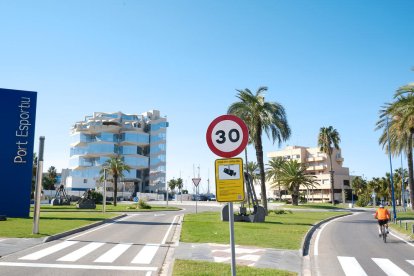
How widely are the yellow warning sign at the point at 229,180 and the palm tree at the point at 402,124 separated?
26324 millimetres

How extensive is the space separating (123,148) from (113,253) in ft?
317

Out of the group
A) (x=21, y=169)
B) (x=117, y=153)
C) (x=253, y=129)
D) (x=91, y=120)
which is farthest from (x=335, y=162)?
(x=21, y=169)

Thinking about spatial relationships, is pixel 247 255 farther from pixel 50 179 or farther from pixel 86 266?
pixel 50 179

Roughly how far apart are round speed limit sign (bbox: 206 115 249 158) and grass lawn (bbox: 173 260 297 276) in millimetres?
3926

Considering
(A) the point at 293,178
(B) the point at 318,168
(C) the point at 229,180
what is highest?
(B) the point at 318,168

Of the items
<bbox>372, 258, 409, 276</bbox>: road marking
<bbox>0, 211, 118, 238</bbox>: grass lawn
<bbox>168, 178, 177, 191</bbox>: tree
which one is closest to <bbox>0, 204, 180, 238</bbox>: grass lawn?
<bbox>0, 211, 118, 238</bbox>: grass lawn

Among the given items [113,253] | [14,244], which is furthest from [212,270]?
[14,244]

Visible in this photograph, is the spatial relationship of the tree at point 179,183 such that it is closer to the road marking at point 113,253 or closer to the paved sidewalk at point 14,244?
the paved sidewalk at point 14,244

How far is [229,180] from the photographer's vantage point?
19.6 feet

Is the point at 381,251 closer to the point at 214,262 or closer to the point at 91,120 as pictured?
the point at 214,262

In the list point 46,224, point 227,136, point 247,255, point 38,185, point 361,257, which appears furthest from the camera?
point 46,224

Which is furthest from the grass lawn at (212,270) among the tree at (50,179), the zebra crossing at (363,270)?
the tree at (50,179)

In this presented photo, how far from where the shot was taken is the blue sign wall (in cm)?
2878

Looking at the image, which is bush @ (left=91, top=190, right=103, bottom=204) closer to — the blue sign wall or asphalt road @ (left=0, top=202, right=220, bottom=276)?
the blue sign wall
